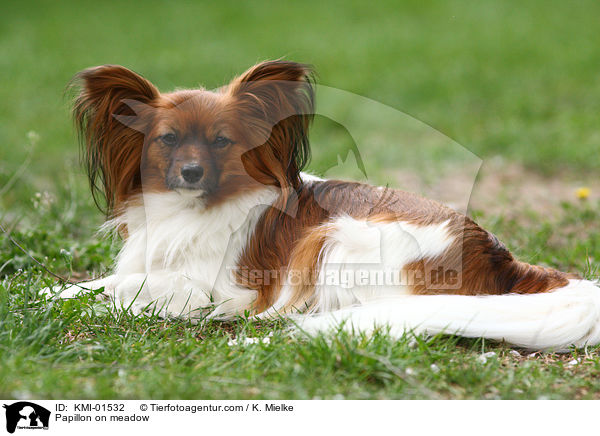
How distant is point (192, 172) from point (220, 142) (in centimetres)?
26

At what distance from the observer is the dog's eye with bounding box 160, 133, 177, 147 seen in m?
3.74

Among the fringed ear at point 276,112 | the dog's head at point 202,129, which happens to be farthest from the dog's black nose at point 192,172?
the fringed ear at point 276,112

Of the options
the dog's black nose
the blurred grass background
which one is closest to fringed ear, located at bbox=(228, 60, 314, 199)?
the dog's black nose

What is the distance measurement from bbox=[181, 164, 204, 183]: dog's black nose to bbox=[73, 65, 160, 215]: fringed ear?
409 mm

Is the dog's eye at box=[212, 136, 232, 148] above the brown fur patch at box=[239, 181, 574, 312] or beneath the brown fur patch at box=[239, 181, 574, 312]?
above

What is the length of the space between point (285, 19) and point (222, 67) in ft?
11.4

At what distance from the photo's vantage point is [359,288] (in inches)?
145

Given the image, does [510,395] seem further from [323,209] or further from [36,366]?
[36,366]

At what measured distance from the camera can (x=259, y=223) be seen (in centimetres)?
394
